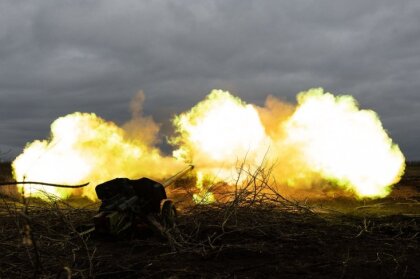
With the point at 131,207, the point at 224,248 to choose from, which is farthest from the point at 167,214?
the point at 224,248

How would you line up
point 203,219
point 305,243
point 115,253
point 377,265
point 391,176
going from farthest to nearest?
point 391,176 < point 203,219 < point 305,243 < point 115,253 < point 377,265

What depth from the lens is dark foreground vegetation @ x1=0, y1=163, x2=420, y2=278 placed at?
6422 mm

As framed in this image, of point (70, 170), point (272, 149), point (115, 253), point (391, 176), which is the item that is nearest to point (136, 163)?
point (70, 170)

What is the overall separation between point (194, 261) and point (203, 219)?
8.58 feet

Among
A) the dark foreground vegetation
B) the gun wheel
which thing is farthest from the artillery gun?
the dark foreground vegetation

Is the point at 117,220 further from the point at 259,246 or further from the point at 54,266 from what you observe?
the point at 259,246

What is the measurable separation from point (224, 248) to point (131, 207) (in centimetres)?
211

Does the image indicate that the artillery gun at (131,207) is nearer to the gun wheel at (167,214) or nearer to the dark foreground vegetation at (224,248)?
the gun wheel at (167,214)

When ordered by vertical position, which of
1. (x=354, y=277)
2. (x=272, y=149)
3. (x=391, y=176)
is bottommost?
(x=354, y=277)

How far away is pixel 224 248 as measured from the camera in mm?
7648

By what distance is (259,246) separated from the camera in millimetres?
7758

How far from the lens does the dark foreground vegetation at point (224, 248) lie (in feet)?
21.1

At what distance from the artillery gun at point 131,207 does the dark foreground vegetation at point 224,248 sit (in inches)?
9.9

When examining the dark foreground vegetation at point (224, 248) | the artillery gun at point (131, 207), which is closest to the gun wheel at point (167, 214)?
the artillery gun at point (131, 207)
